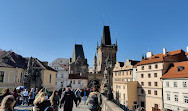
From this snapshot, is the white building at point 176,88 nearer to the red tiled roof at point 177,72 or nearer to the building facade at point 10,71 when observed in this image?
the red tiled roof at point 177,72

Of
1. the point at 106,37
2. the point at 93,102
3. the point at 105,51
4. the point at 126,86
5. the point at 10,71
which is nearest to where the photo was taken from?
the point at 93,102

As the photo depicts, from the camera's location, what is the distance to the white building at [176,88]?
28.8m

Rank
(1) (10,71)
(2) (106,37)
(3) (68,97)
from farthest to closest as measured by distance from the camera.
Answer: (2) (106,37), (1) (10,71), (3) (68,97)

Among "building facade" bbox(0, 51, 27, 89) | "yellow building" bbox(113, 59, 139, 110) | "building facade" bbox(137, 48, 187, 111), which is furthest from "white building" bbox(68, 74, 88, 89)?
"building facade" bbox(0, 51, 27, 89)

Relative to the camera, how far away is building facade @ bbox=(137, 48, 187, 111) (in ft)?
115

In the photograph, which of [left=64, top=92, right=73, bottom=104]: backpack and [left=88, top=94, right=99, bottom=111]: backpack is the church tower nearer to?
[left=88, top=94, right=99, bottom=111]: backpack

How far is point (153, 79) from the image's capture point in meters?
37.0

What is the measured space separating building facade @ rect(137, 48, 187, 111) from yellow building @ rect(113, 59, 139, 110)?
1550 millimetres

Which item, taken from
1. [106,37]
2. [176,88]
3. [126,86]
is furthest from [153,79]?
[106,37]

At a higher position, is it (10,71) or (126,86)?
(10,71)

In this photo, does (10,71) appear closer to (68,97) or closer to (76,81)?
(68,97)

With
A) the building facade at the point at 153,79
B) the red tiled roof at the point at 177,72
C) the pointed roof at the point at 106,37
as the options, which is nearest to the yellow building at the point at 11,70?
the building facade at the point at 153,79

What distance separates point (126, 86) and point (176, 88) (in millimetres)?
13394

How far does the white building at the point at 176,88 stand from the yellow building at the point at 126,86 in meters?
8.91
